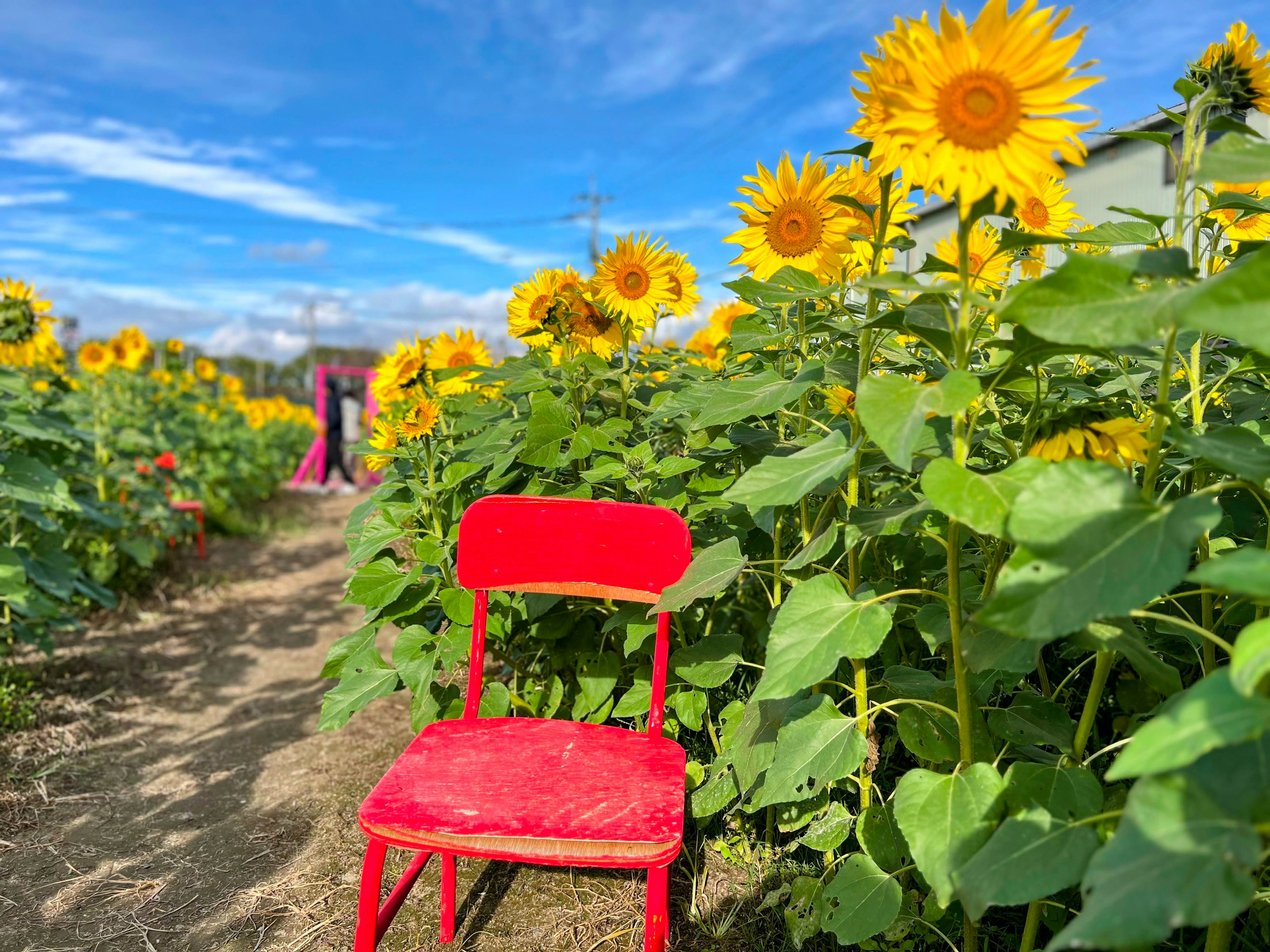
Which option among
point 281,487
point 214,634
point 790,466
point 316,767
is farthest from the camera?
point 281,487

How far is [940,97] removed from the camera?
0.93 meters

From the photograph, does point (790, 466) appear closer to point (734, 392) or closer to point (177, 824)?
point (734, 392)

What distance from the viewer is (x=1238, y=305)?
69 centimetres

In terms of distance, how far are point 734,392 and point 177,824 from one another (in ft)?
7.08

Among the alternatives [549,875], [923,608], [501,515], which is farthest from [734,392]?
[549,875]

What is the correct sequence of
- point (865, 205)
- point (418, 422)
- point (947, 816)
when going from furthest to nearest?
1. point (418, 422)
2. point (865, 205)
3. point (947, 816)

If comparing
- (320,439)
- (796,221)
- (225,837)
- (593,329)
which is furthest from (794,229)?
(320,439)

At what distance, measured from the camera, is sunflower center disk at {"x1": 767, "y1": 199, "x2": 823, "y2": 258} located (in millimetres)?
1580

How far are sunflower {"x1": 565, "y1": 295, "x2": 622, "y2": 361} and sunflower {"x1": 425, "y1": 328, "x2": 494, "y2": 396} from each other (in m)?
0.36

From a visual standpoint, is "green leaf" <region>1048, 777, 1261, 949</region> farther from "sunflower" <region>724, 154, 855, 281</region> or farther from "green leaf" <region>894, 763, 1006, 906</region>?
"sunflower" <region>724, 154, 855, 281</region>

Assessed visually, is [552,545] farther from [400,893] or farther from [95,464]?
[95,464]

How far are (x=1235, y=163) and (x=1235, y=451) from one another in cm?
29

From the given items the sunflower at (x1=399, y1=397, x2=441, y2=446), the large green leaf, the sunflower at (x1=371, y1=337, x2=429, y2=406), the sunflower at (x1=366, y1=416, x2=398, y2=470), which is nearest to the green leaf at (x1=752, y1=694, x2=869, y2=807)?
the large green leaf

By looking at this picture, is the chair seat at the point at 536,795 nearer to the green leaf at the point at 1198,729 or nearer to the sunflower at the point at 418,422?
the sunflower at the point at 418,422
